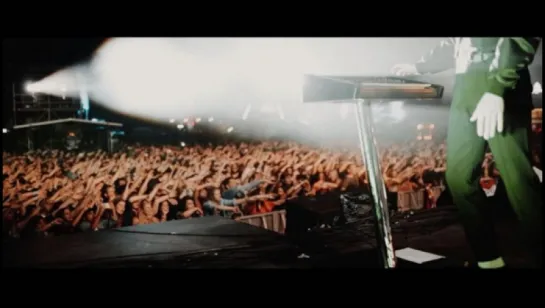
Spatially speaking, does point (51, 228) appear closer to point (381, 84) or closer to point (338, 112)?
point (338, 112)

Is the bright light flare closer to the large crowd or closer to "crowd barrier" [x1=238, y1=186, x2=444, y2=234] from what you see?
the large crowd

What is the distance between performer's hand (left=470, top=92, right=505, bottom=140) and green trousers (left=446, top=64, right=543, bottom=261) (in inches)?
1.2

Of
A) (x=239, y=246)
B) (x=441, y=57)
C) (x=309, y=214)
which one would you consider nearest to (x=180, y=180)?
(x=239, y=246)

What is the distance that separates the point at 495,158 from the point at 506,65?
1.87 ft

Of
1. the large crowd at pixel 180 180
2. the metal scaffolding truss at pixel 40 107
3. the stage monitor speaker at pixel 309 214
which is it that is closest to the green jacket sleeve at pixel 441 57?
the large crowd at pixel 180 180

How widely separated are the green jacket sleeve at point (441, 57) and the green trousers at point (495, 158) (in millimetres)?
119

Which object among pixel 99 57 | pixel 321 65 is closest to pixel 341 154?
pixel 321 65

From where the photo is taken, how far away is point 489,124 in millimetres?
2977

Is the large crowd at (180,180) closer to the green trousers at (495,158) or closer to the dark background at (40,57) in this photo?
the green trousers at (495,158)

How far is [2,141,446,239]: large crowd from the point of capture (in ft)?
10.1

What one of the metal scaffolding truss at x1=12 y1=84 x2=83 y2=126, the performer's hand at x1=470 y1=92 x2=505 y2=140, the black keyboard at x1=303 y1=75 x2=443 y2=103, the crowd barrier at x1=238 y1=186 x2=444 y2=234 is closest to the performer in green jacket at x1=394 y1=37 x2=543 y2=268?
the performer's hand at x1=470 y1=92 x2=505 y2=140

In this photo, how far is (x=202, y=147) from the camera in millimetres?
3256

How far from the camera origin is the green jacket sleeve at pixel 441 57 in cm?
307

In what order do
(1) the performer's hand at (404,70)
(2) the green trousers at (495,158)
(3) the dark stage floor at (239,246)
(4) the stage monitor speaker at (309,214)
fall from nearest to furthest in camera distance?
(3) the dark stage floor at (239,246) < (2) the green trousers at (495,158) < (1) the performer's hand at (404,70) < (4) the stage monitor speaker at (309,214)
